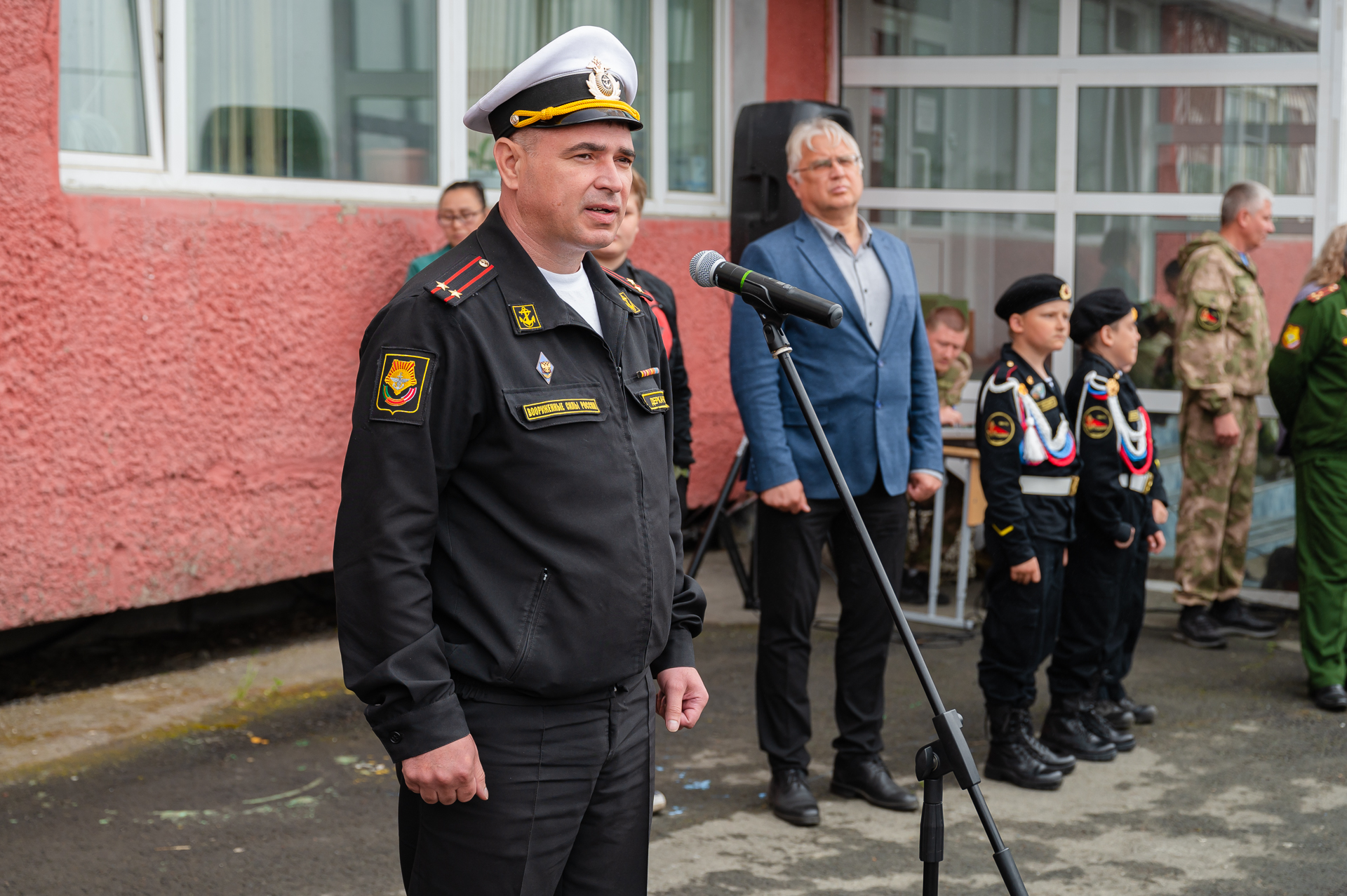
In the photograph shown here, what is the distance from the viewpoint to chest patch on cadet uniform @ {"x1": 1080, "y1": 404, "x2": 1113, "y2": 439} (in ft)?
14.8

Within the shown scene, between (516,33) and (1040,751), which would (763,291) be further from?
(516,33)

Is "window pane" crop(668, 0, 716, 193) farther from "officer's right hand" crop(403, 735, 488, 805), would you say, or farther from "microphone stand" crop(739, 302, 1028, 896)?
"officer's right hand" crop(403, 735, 488, 805)

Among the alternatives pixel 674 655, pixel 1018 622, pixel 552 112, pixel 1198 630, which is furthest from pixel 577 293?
pixel 1198 630

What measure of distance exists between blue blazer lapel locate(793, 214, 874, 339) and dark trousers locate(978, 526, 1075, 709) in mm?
853

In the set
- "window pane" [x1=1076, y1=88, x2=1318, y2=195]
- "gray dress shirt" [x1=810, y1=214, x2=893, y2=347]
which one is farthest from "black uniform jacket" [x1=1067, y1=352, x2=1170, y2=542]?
"window pane" [x1=1076, y1=88, x2=1318, y2=195]

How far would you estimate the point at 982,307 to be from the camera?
7699 millimetres

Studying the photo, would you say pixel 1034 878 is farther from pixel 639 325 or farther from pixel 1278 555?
pixel 1278 555

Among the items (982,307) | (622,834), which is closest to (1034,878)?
(622,834)

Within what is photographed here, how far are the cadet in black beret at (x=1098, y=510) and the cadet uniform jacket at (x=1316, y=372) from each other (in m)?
1.03

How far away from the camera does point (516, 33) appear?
648 cm

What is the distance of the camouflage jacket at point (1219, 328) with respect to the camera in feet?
20.0

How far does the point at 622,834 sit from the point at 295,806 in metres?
2.21

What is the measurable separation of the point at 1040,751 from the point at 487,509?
295 cm

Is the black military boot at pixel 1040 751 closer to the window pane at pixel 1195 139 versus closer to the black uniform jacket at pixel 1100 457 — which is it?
the black uniform jacket at pixel 1100 457
